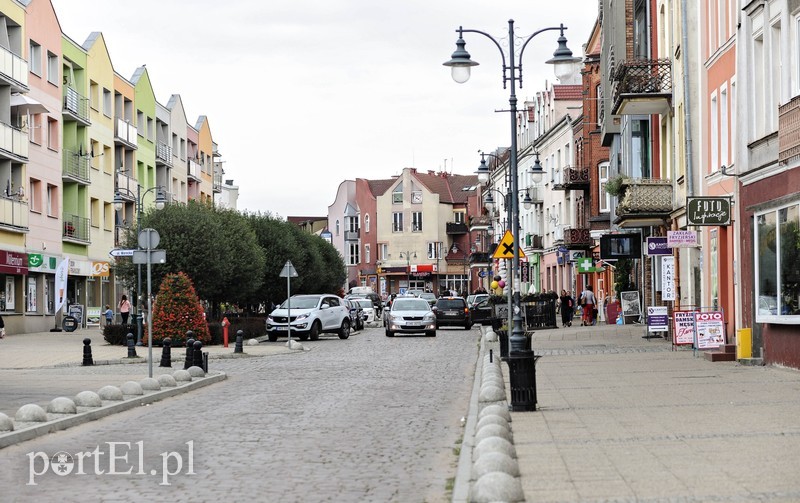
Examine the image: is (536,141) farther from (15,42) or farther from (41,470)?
(41,470)

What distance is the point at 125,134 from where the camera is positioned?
230 ft

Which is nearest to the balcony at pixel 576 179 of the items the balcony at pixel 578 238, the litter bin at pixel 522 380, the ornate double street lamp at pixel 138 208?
the balcony at pixel 578 238

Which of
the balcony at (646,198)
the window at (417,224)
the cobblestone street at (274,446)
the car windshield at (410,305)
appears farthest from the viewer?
the window at (417,224)

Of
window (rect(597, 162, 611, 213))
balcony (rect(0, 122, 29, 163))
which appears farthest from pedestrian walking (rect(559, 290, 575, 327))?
balcony (rect(0, 122, 29, 163))

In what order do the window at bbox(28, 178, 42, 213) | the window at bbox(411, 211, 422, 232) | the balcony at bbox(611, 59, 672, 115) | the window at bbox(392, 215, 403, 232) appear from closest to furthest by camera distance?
the balcony at bbox(611, 59, 672, 115)
the window at bbox(28, 178, 42, 213)
the window at bbox(411, 211, 422, 232)
the window at bbox(392, 215, 403, 232)

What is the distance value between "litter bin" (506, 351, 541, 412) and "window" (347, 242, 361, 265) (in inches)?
4645

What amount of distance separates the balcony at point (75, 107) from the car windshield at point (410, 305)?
781 inches

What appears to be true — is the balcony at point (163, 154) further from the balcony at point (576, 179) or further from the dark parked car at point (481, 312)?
the dark parked car at point (481, 312)

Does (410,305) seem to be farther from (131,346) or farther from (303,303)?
(131,346)

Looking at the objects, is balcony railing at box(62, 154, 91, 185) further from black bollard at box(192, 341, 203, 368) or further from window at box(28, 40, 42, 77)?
black bollard at box(192, 341, 203, 368)

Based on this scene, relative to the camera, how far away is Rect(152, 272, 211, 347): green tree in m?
37.1

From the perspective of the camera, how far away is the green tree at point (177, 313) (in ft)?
122

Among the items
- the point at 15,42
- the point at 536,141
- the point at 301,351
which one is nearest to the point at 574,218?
the point at 536,141

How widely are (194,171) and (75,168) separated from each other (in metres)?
31.6
